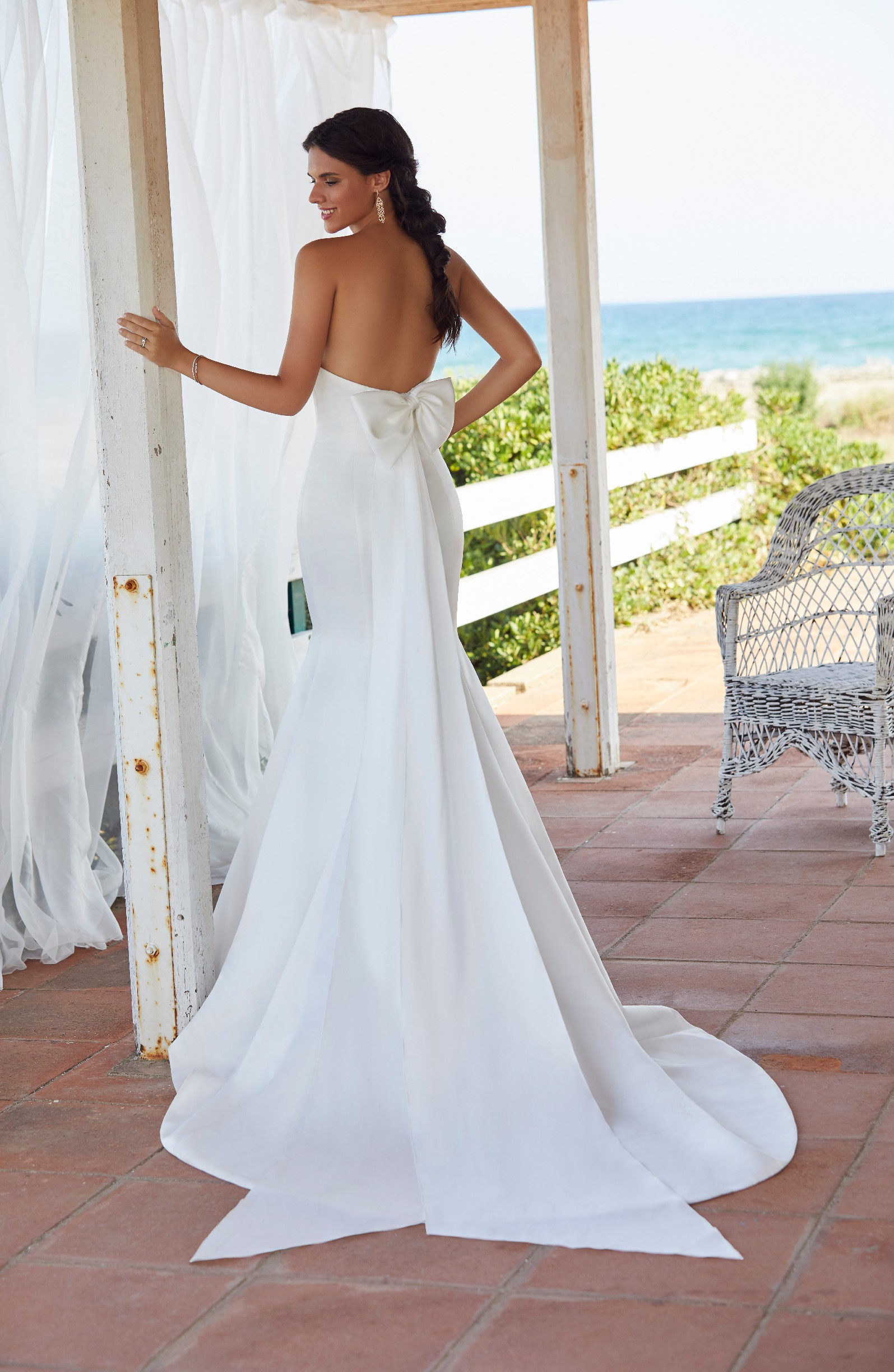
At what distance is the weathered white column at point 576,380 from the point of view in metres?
5.02

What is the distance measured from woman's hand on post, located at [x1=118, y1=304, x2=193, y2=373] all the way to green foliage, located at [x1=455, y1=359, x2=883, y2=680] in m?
4.88

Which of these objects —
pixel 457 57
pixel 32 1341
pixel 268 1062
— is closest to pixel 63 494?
pixel 268 1062

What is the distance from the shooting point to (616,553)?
8.83 metres

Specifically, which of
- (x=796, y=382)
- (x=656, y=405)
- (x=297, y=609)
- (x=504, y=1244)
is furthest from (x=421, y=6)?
(x=796, y=382)

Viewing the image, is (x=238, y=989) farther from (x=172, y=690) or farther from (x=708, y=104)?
(x=708, y=104)

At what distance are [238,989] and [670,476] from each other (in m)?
7.75

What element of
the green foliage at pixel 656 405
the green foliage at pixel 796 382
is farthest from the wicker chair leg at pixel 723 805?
the green foliage at pixel 796 382

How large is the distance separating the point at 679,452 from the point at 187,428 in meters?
5.88

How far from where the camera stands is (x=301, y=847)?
9.68 ft

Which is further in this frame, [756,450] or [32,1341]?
[756,450]

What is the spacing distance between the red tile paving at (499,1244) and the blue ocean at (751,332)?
31440mm

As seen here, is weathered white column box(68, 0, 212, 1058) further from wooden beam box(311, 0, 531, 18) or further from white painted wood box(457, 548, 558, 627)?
white painted wood box(457, 548, 558, 627)

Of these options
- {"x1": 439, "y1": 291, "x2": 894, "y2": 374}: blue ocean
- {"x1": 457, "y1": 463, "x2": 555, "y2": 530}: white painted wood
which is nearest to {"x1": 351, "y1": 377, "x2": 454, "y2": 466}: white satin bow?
{"x1": 457, "y1": 463, "x2": 555, "y2": 530}: white painted wood

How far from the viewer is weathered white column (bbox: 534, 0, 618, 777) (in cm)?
502
